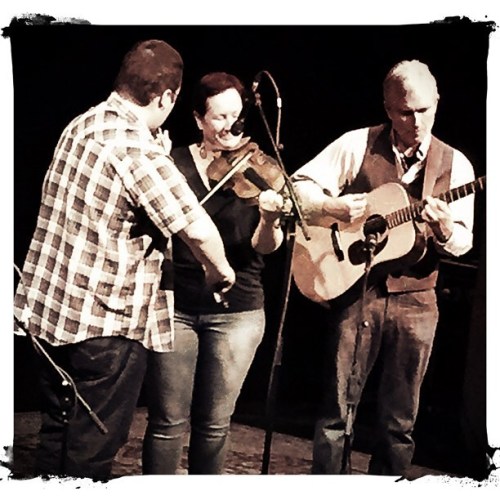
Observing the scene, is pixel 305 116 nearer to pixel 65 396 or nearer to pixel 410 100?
pixel 410 100

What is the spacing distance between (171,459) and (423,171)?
3.41 ft

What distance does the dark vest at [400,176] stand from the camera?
2229 millimetres

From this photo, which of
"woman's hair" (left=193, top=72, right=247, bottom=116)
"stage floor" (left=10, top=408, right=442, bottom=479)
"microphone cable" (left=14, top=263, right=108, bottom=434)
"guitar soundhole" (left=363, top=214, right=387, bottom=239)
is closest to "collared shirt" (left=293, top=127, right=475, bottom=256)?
"guitar soundhole" (left=363, top=214, right=387, bottom=239)

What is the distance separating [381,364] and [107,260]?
31.4 inches

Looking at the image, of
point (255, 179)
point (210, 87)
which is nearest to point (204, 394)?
point (255, 179)

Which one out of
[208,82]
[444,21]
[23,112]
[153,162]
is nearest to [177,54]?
[208,82]

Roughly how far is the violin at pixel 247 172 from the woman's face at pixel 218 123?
3cm

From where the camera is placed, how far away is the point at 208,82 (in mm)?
2195

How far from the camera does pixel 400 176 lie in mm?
2240

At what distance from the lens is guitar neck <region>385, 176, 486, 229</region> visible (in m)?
2.21

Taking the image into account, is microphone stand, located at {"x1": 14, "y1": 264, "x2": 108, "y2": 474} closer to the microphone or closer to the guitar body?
the guitar body

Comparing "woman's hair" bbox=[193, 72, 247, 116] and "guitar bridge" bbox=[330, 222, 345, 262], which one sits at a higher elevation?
"woman's hair" bbox=[193, 72, 247, 116]

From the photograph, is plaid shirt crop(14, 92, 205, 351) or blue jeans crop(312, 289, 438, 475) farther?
blue jeans crop(312, 289, 438, 475)

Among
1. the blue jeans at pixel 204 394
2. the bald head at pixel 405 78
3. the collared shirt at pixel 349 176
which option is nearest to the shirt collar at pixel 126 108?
the collared shirt at pixel 349 176
